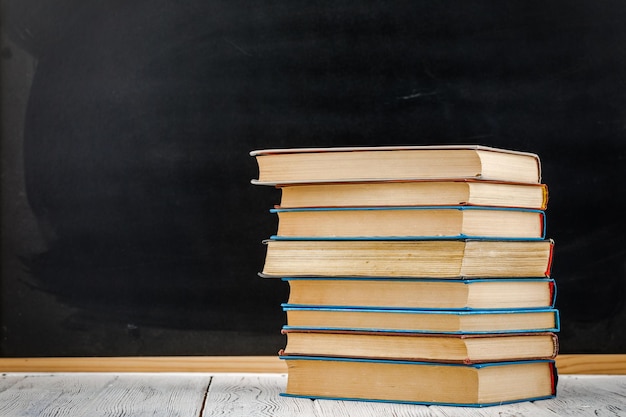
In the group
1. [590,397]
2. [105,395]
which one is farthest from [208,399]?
[590,397]

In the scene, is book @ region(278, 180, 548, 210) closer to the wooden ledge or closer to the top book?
the top book

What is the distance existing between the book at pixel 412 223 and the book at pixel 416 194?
0.01m

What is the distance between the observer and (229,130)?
1.97 m

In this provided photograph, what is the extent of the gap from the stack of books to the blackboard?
365 mm

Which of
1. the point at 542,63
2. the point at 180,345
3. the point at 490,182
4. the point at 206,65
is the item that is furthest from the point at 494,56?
the point at 180,345

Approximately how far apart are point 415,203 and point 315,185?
0.20 m

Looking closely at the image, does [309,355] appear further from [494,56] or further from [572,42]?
[572,42]

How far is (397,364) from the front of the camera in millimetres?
1510

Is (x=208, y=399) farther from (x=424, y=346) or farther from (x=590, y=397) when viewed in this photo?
(x=590, y=397)

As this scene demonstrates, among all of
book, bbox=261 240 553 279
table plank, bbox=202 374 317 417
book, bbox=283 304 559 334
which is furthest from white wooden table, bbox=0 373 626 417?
book, bbox=261 240 553 279

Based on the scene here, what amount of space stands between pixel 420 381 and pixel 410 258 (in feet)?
0.73

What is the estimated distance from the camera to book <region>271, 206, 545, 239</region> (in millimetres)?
1479

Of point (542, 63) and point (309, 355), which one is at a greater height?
point (542, 63)

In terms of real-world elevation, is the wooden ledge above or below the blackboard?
below
